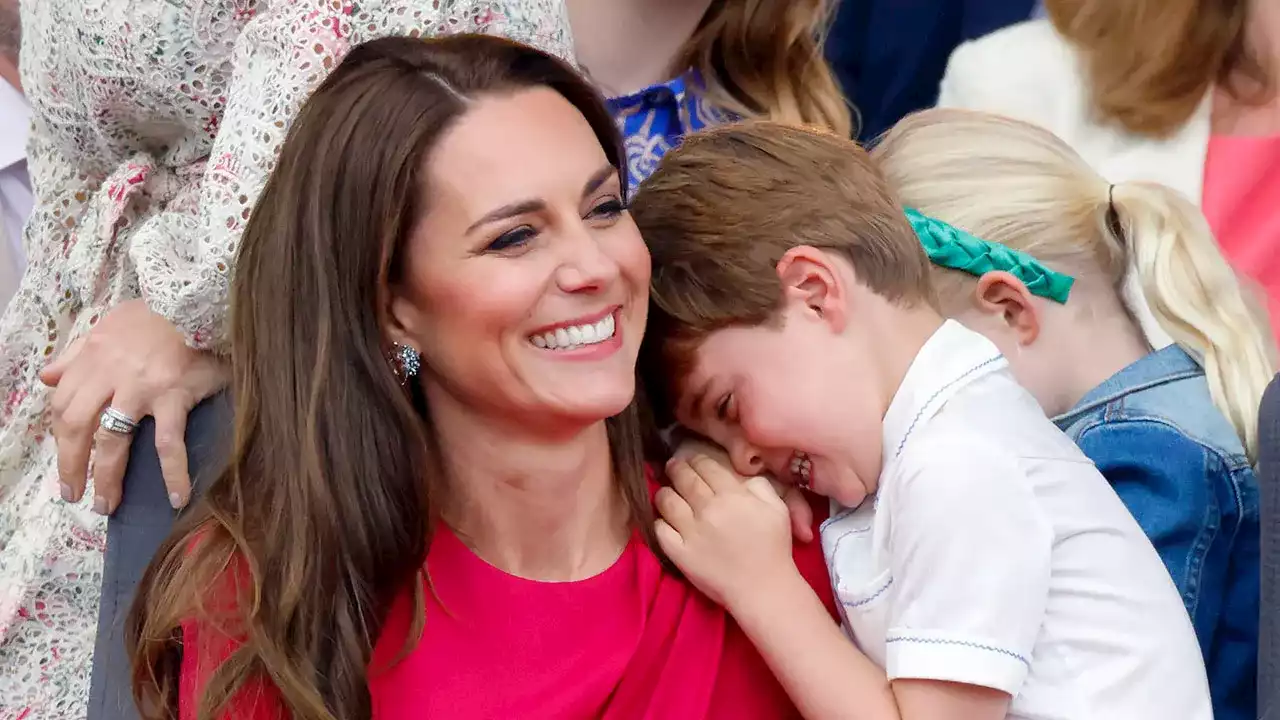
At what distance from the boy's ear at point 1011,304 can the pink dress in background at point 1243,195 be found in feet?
1.65

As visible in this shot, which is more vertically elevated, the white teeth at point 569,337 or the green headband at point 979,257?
the white teeth at point 569,337

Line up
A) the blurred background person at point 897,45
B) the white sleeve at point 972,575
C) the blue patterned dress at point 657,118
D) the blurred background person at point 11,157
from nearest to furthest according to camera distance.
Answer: the white sleeve at point 972,575 → the blue patterned dress at point 657,118 → the blurred background person at point 897,45 → the blurred background person at point 11,157

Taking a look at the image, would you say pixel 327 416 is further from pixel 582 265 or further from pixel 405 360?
pixel 582 265

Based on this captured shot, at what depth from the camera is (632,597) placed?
3.66ft

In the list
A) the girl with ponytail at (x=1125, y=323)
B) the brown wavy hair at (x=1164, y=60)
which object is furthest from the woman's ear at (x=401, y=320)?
the brown wavy hair at (x=1164, y=60)

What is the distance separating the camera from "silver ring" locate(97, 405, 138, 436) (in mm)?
1183

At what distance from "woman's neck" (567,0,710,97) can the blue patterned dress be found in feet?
0.14

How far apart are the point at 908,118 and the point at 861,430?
54 centimetres

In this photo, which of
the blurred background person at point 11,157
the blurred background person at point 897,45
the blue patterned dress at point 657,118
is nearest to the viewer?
the blue patterned dress at point 657,118

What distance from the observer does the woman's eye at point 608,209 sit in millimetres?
1069

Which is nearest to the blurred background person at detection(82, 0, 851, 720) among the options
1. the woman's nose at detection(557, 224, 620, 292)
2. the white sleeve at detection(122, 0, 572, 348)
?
the white sleeve at detection(122, 0, 572, 348)

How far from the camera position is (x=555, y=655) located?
1061mm

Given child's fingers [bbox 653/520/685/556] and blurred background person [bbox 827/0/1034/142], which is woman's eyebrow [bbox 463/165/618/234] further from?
blurred background person [bbox 827/0/1034/142]

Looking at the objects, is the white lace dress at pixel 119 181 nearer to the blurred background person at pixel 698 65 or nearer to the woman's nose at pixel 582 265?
the blurred background person at pixel 698 65
